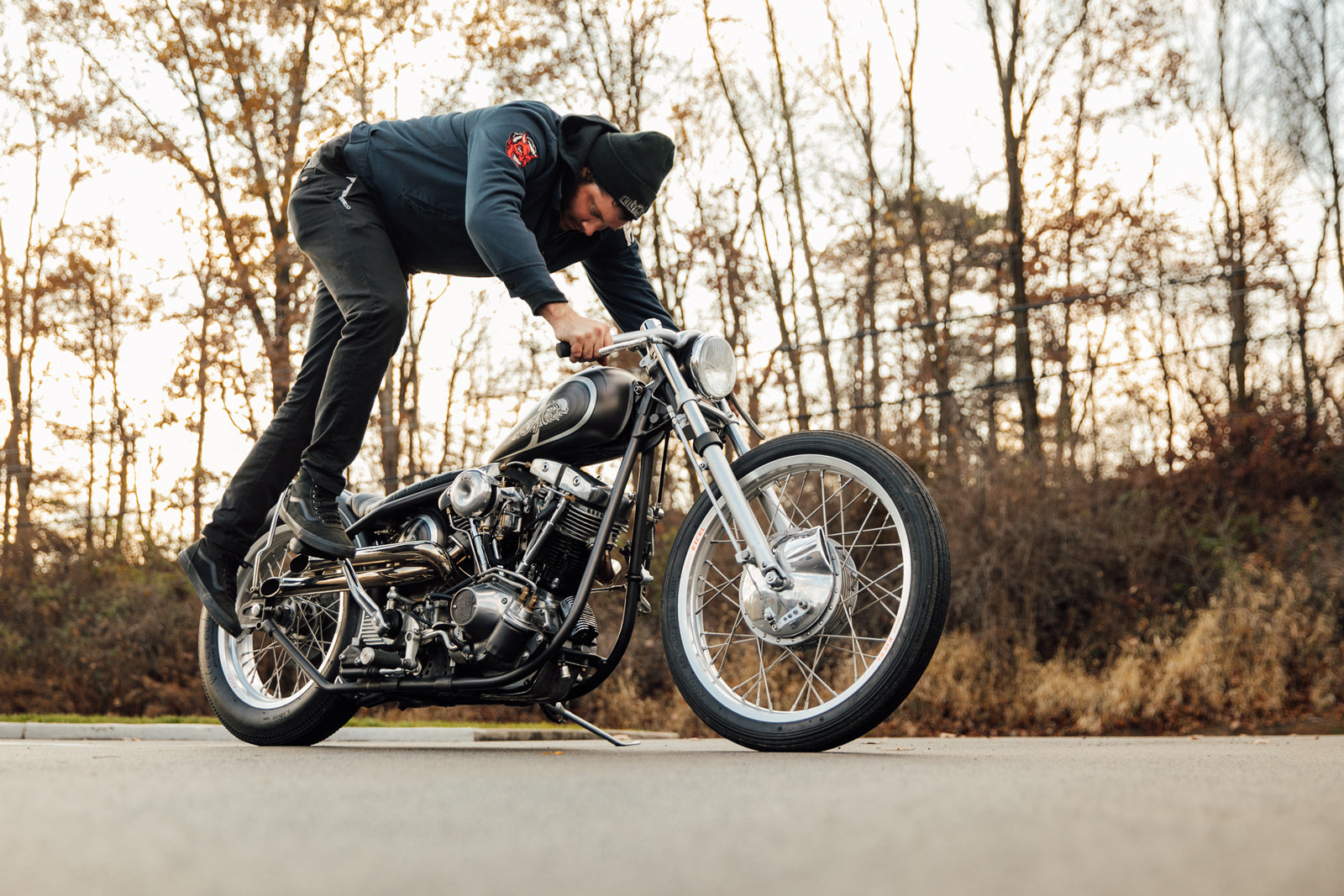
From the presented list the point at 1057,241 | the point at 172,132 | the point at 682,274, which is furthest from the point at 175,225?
the point at 1057,241

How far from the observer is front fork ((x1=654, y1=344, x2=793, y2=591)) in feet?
10.3

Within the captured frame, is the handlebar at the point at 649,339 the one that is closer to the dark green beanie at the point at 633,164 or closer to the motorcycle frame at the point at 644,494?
the motorcycle frame at the point at 644,494

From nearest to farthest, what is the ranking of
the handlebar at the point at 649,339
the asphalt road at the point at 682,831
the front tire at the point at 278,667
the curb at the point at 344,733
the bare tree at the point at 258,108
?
the asphalt road at the point at 682,831, the handlebar at the point at 649,339, the front tire at the point at 278,667, the curb at the point at 344,733, the bare tree at the point at 258,108

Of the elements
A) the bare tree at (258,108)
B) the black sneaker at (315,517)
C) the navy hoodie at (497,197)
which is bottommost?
the black sneaker at (315,517)

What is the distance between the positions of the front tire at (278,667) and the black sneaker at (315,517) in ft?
1.15

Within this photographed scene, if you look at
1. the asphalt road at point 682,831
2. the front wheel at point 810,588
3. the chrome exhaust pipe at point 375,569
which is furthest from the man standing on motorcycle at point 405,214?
the asphalt road at point 682,831

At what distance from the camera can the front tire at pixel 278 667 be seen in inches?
162

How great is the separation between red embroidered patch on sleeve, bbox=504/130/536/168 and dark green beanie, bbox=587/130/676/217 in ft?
0.75

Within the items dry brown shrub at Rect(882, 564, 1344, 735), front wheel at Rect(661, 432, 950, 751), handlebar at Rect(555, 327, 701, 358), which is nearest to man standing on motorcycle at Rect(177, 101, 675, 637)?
handlebar at Rect(555, 327, 701, 358)

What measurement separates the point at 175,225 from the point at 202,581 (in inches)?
476

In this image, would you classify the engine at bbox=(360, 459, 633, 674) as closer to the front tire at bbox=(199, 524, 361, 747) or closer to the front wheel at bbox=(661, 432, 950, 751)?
the front wheel at bbox=(661, 432, 950, 751)

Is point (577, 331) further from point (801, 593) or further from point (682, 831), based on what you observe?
point (682, 831)

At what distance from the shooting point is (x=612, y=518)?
345 centimetres

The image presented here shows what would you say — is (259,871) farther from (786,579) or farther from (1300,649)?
(1300,649)
